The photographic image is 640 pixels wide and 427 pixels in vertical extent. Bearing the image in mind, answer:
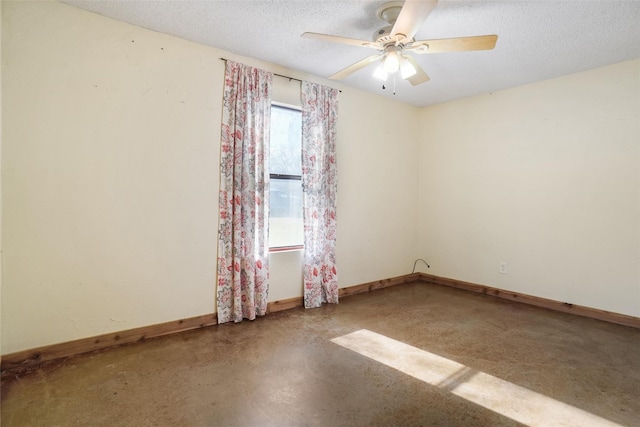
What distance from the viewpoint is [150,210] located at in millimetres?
2721

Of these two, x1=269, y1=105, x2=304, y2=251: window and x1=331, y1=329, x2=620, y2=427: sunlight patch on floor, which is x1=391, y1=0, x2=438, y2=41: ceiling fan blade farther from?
x1=331, y1=329, x2=620, y2=427: sunlight patch on floor

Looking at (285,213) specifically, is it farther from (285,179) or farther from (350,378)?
(350,378)

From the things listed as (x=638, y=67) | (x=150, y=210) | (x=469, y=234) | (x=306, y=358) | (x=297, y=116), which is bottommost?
(x=306, y=358)

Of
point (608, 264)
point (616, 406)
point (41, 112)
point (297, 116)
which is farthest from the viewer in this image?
point (297, 116)

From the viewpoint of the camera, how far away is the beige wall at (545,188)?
127 inches

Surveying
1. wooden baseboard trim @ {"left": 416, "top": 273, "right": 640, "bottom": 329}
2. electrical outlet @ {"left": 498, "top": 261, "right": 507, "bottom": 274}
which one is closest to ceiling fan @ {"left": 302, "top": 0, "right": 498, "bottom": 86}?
electrical outlet @ {"left": 498, "top": 261, "right": 507, "bottom": 274}

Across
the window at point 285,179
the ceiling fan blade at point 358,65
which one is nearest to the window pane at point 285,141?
the window at point 285,179

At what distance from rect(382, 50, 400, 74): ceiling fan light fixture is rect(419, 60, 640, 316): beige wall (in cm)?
248

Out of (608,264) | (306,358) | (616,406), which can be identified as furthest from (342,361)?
(608,264)

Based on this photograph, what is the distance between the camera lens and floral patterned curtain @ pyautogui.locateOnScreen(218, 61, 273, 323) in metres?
3.06

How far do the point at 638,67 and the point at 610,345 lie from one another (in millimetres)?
2679

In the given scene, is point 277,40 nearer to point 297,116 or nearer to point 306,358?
point 297,116

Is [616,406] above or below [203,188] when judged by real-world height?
below

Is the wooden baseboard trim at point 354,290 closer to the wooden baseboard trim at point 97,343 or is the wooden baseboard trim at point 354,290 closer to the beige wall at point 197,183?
the wooden baseboard trim at point 97,343
